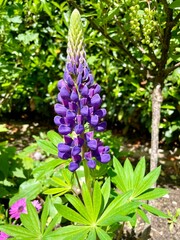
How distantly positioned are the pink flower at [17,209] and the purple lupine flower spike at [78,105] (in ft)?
2.72

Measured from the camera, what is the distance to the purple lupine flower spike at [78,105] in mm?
1475

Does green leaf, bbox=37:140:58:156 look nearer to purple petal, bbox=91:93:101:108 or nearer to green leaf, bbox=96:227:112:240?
purple petal, bbox=91:93:101:108

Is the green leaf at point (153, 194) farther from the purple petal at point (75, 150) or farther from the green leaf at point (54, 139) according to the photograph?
the green leaf at point (54, 139)

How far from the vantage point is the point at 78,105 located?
61.0 inches

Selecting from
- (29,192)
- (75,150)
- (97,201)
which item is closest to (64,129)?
(75,150)

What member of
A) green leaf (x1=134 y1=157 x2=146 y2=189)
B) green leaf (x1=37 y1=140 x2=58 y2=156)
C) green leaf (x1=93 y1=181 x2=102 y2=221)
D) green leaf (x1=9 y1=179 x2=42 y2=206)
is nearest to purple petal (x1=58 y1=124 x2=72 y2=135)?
green leaf (x1=93 y1=181 x2=102 y2=221)

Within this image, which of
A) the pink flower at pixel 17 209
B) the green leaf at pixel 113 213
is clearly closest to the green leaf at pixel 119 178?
the green leaf at pixel 113 213

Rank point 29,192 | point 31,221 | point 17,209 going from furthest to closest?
point 29,192, point 17,209, point 31,221

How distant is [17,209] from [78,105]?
104cm

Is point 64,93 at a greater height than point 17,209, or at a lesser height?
greater

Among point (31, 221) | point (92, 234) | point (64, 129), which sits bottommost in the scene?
point (31, 221)

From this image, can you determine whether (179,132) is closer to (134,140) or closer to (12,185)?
(134,140)

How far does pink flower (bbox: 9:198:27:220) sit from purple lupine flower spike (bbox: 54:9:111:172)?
2.72 feet

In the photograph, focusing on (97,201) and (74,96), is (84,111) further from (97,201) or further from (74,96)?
(97,201)
